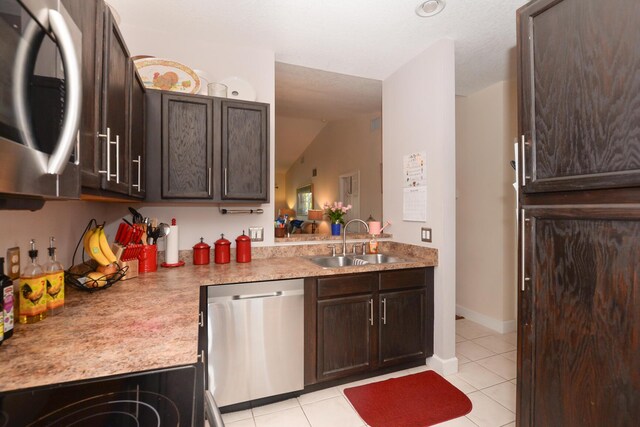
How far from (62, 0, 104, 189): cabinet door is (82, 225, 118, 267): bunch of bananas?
61 cm

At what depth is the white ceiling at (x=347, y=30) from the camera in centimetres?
198

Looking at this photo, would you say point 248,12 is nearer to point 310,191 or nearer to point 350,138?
point 350,138

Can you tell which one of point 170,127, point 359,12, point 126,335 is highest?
point 359,12

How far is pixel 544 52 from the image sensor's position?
1192 mm

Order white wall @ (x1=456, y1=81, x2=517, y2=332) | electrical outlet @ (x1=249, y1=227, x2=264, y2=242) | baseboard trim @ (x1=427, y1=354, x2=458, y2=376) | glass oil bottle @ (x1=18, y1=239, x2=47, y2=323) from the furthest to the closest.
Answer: white wall @ (x1=456, y1=81, x2=517, y2=332)
electrical outlet @ (x1=249, y1=227, x2=264, y2=242)
baseboard trim @ (x1=427, y1=354, x2=458, y2=376)
glass oil bottle @ (x1=18, y1=239, x2=47, y2=323)

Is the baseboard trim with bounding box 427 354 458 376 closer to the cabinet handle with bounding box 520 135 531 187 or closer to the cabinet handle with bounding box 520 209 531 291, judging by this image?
the cabinet handle with bounding box 520 209 531 291

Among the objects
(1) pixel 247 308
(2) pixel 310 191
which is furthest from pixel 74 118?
(2) pixel 310 191

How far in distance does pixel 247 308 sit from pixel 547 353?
1.53 meters

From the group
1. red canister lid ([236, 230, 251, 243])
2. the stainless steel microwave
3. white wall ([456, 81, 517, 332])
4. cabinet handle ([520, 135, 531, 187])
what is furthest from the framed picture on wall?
the stainless steel microwave

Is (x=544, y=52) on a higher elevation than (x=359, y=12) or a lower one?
lower

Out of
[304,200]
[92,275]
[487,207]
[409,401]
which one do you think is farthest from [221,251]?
[304,200]

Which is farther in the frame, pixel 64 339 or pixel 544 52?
pixel 544 52

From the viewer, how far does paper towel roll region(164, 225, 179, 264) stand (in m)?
2.11

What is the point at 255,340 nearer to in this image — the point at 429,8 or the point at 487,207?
the point at 429,8
